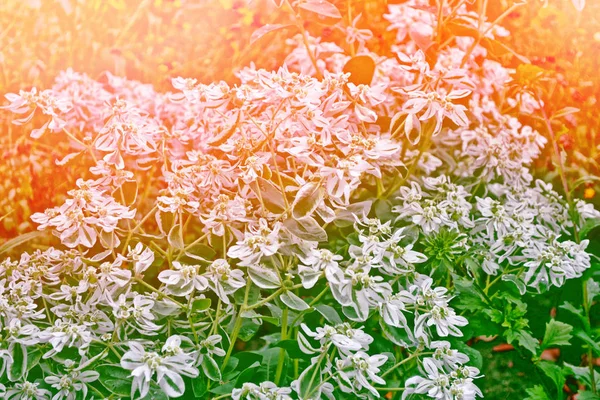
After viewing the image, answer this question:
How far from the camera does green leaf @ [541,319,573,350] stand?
1.36m

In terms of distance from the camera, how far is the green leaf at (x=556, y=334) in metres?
1.36

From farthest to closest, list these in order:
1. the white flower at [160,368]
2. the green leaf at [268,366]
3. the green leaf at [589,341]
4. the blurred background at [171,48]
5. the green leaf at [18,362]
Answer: the blurred background at [171,48] < the green leaf at [589,341] < the green leaf at [268,366] < the green leaf at [18,362] < the white flower at [160,368]

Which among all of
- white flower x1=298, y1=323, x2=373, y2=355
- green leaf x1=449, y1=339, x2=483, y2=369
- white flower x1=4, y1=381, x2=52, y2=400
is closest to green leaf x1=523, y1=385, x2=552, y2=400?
green leaf x1=449, y1=339, x2=483, y2=369

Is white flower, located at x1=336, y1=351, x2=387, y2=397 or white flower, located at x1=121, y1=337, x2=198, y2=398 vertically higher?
white flower, located at x1=121, y1=337, x2=198, y2=398

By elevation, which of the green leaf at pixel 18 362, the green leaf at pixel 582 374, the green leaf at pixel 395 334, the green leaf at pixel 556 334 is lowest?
the green leaf at pixel 582 374

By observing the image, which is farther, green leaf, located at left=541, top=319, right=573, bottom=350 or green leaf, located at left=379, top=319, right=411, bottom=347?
green leaf, located at left=541, top=319, right=573, bottom=350

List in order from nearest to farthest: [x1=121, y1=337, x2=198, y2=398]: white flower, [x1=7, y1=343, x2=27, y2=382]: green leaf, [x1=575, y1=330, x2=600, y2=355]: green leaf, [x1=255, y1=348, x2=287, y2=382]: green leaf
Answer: [x1=121, y1=337, x2=198, y2=398]: white flower, [x1=7, y1=343, x2=27, y2=382]: green leaf, [x1=255, y1=348, x2=287, y2=382]: green leaf, [x1=575, y1=330, x2=600, y2=355]: green leaf

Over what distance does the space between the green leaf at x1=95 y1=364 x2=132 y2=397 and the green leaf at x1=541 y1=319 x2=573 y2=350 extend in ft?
2.48

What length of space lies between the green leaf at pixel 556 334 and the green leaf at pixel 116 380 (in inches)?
29.8

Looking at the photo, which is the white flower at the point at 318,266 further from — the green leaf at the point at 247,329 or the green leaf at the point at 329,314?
the green leaf at the point at 247,329

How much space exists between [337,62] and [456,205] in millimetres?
643

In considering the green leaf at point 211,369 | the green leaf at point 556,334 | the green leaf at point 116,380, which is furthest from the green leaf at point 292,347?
the green leaf at point 556,334

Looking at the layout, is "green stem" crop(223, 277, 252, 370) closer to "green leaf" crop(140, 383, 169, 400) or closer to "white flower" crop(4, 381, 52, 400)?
"green leaf" crop(140, 383, 169, 400)

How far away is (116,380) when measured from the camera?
3.70 ft
